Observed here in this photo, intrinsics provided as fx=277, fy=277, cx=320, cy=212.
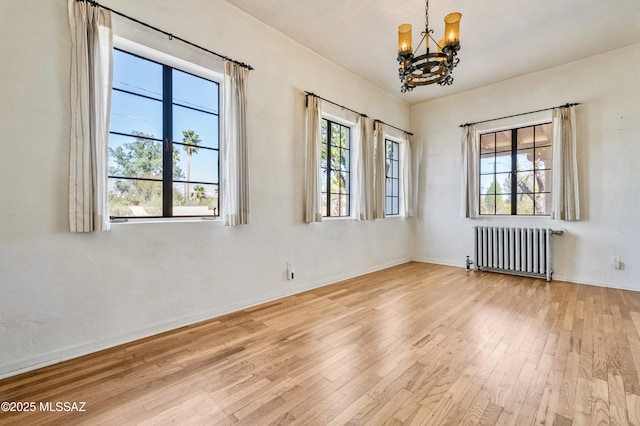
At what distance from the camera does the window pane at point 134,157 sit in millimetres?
2504

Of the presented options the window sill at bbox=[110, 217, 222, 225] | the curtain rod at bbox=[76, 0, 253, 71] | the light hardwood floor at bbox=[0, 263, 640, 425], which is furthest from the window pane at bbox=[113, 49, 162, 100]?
the light hardwood floor at bbox=[0, 263, 640, 425]

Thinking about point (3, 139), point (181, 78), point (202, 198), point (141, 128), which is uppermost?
point (181, 78)

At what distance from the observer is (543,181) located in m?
4.89

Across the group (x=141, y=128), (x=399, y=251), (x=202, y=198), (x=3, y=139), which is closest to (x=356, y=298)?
(x=202, y=198)

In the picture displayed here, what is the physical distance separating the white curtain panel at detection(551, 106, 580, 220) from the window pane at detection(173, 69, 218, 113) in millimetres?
5221

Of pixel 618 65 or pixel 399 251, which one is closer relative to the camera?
pixel 618 65

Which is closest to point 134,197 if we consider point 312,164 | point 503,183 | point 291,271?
point 291,271

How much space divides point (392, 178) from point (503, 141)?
2.15m

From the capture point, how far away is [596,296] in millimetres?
3744

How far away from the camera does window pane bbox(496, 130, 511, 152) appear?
5.22 metres

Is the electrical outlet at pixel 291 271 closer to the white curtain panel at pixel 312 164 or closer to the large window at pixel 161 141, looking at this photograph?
the white curtain panel at pixel 312 164

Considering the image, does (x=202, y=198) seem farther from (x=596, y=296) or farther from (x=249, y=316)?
(x=596, y=296)

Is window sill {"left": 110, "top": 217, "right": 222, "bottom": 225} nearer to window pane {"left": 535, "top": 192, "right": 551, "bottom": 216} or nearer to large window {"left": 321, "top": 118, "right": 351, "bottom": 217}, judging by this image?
large window {"left": 321, "top": 118, "right": 351, "bottom": 217}

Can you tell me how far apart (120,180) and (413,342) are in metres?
3.00
